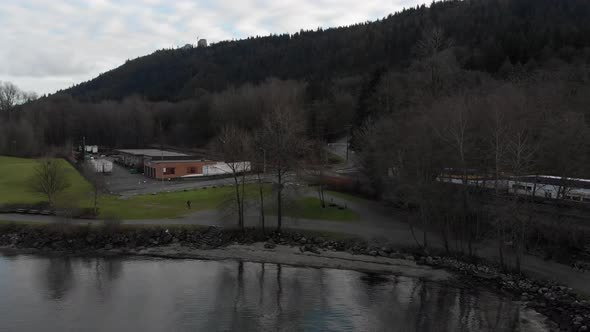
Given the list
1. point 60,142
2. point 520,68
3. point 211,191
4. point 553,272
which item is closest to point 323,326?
point 553,272

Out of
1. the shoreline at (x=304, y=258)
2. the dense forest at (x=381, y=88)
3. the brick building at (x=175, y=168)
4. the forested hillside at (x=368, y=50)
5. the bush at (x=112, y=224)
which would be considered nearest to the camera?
the shoreline at (x=304, y=258)

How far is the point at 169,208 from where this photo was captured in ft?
108

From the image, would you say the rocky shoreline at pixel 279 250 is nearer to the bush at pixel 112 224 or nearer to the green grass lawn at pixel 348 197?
the bush at pixel 112 224

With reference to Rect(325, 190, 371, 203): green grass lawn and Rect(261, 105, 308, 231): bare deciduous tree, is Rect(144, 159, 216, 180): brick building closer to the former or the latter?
Rect(325, 190, 371, 203): green grass lawn

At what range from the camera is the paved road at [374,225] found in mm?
20500

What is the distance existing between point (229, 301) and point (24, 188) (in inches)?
1239

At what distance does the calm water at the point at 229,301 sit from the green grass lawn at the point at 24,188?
39.5 ft

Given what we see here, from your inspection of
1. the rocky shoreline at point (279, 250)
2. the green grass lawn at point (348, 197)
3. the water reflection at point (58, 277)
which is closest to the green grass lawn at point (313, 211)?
the rocky shoreline at point (279, 250)

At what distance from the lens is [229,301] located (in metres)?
19.2

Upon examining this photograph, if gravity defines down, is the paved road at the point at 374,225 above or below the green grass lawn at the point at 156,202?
below

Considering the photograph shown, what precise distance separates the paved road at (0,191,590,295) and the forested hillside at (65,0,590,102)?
957 inches

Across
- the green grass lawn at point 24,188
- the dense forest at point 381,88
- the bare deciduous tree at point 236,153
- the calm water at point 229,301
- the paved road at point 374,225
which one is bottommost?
the calm water at point 229,301

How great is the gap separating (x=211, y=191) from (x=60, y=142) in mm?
65718

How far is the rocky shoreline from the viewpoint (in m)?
19.6
